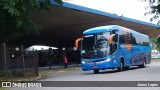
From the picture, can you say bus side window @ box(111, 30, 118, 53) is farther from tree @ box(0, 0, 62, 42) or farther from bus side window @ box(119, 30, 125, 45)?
tree @ box(0, 0, 62, 42)

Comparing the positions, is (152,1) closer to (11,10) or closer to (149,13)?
(149,13)

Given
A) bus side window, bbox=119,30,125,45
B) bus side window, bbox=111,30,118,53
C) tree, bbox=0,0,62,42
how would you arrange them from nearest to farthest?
1. tree, bbox=0,0,62,42
2. bus side window, bbox=111,30,118,53
3. bus side window, bbox=119,30,125,45

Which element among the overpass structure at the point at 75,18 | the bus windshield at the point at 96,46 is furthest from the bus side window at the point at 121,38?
the overpass structure at the point at 75,18

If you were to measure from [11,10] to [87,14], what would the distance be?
841 inches

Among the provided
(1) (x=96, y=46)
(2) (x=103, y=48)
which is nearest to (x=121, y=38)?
(2) (x=103, y=48)

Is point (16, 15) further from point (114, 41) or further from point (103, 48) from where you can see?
point (114, 41)

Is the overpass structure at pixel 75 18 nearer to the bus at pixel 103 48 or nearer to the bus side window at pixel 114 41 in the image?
the bus at pixel 103 48

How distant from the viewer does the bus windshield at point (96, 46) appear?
24.7 metres

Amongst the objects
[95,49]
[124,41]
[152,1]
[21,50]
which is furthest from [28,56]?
[152,1]

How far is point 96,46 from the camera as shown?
81.5 feet

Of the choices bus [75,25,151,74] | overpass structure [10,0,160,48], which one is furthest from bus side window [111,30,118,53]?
overpass structure [10,0,160,48]

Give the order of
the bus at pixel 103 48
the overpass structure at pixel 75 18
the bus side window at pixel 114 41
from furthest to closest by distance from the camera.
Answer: the overpass structure at pixel 75 18 → the bus side window at pixel 114 41 → the bus at pixel 103 48

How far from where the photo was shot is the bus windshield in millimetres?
24719

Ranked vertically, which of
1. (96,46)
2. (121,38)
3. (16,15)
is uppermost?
(16,15)
